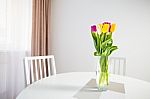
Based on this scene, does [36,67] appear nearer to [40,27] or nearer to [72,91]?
[72,91]

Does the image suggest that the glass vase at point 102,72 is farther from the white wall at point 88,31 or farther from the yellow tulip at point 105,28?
the white wall at point 88,31

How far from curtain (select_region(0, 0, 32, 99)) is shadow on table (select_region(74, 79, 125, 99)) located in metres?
1.17

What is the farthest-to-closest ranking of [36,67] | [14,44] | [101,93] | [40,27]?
[40,27] → [14,44] → [36,67] → [101,93]

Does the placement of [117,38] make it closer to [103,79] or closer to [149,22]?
[149,22]

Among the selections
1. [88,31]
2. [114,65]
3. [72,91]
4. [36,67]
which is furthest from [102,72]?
[88,31]

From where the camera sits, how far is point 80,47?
116 inches

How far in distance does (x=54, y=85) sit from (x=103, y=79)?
0.40m

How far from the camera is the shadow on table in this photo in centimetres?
119

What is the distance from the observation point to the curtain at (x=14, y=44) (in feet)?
6.97

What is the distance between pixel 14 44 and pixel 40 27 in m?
0.65

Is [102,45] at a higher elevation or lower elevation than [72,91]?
higher

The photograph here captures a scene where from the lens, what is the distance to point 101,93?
1.27 m

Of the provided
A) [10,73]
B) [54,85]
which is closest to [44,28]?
[10,73]

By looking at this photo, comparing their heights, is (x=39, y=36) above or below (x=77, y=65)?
above
